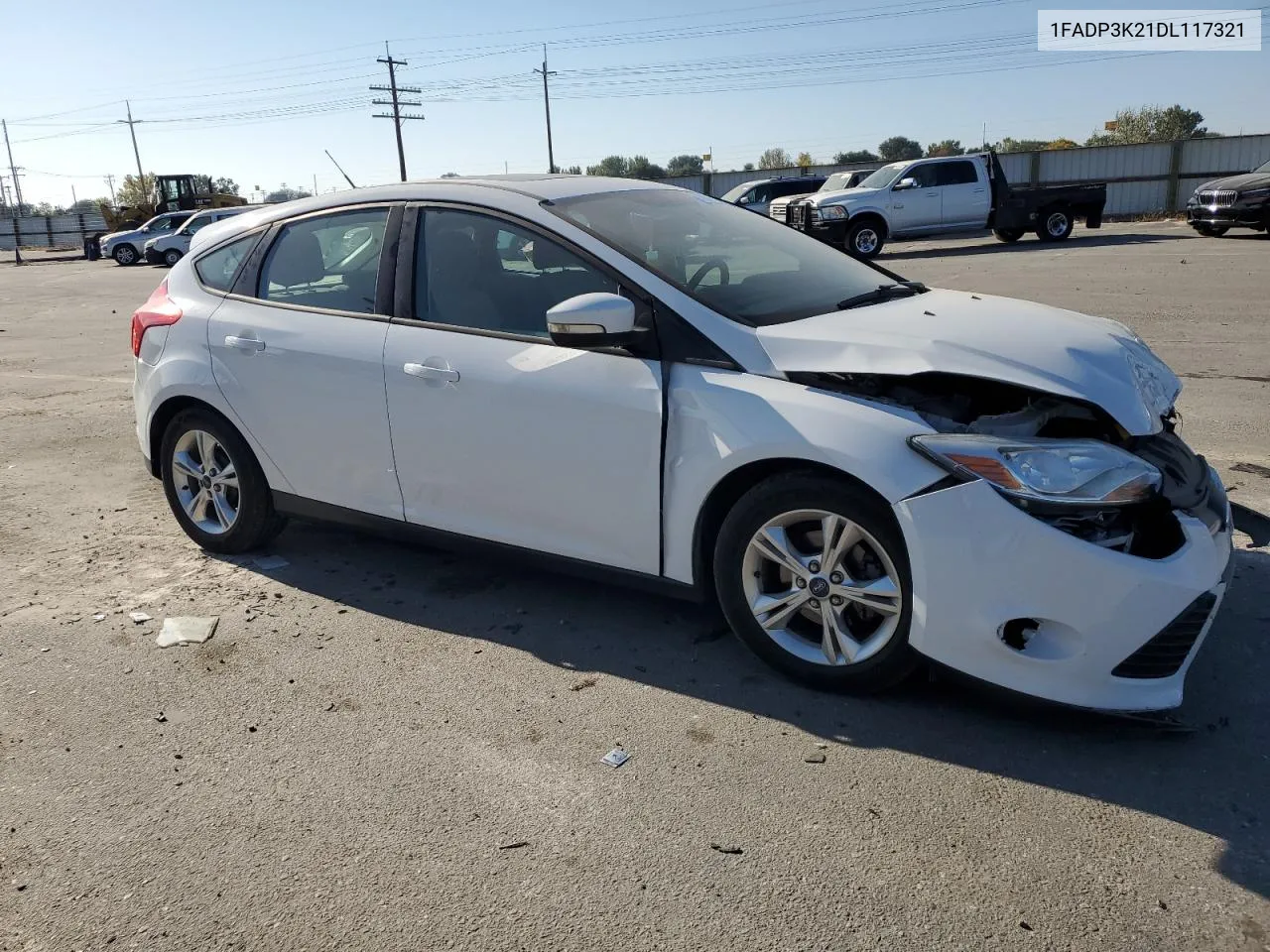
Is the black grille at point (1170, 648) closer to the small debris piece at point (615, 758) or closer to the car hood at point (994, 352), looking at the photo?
the car hood at point (994, 352)

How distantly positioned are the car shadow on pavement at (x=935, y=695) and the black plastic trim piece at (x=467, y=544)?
5.9 inches

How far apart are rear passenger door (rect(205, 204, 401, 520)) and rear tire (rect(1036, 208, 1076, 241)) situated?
22.7 m

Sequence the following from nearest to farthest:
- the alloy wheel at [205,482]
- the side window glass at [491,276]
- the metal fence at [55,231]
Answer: the side window glass at [491,276] < the alloy wheel at [205,482] < the metal fence at [55,231]

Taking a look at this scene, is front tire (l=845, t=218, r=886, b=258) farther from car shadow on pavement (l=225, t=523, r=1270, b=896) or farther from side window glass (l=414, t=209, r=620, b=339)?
side window glass (l=414, t=209, r=620, b=339)

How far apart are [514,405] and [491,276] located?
584 millimetres

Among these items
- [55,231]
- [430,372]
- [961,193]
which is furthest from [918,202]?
[55,231]

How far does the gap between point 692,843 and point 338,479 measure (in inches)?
96.7

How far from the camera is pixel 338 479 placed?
4500 millimetres

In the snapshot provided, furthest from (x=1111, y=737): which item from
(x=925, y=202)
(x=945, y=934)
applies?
(x=925, y=202)

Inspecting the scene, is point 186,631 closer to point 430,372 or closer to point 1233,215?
point 430,372

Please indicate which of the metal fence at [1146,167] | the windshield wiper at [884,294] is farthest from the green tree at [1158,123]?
the windshield wiper at [884,294]

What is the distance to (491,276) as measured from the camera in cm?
409

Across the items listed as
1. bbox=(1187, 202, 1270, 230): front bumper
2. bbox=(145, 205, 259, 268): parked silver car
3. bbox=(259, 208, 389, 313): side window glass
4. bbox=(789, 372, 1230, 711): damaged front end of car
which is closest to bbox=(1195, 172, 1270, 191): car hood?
bbox=(1187, 202, 1270, 230): front bumper

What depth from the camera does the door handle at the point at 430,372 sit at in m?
4.00
